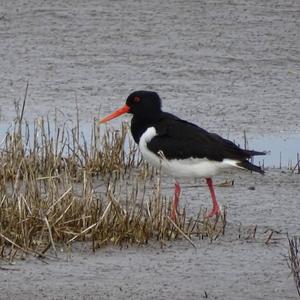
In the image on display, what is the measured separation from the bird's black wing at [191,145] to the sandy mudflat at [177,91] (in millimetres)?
463

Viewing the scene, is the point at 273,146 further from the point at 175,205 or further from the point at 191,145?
the point at 175,205

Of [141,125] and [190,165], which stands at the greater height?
[141,125]

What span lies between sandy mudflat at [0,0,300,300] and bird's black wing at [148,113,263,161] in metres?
0.46

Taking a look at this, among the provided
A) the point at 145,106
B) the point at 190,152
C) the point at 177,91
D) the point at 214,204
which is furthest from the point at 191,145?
the point at 177,91

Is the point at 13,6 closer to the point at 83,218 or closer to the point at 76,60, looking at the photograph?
the point at 76,60

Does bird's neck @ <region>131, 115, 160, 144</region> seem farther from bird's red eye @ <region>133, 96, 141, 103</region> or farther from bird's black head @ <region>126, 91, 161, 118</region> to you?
bird's red eye @ <region>133, 96, 141, 103</region>

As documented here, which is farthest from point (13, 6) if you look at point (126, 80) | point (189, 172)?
point (189, 172)

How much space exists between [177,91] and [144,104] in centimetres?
351

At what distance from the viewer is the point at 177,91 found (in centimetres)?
1400

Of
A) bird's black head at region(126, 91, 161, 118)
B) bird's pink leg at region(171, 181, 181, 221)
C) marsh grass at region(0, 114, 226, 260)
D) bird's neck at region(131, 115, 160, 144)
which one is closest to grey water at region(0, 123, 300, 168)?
bird's black head at region(126, 91, 161, 118)

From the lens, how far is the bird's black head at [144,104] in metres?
10.5

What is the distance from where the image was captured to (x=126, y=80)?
1432cm

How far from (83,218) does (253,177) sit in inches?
112

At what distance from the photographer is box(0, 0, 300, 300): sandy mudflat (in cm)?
810
